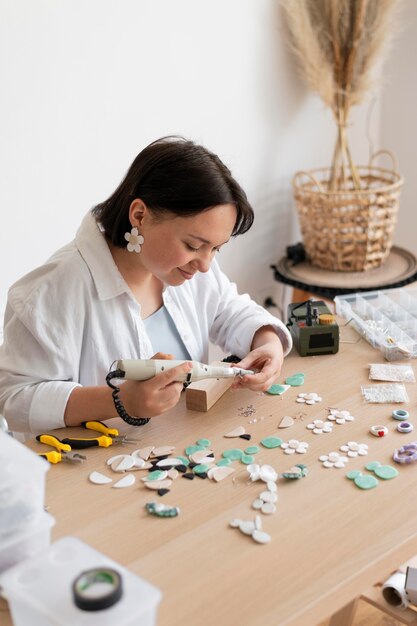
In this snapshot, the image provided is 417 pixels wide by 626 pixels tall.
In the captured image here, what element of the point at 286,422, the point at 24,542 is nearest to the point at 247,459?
the point at 286,422

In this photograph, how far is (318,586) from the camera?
2.84 feet

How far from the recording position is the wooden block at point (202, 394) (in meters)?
1.26

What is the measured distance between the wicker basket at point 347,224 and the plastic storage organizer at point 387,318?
2.72ft

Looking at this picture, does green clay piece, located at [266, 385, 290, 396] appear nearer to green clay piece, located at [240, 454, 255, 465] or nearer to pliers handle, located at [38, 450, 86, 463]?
green clay piece, located at [240, 454, 255, 465]

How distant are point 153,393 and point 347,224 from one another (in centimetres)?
149

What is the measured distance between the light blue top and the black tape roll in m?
0.82

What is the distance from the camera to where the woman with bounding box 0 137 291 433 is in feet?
4.04

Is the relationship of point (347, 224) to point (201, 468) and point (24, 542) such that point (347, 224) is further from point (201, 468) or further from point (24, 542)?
point (24, 542)

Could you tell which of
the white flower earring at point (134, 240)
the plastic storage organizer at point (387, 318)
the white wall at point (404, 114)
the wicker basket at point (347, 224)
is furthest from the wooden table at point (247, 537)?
the white wall at point (404, 114)

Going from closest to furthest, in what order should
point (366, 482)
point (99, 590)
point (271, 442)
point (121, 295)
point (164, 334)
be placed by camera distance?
point (99, 590) → point (366, 482) → point (271, 442) → point (121, 295) → point (164, 334)

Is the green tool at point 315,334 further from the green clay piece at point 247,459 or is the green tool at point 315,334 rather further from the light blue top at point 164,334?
→ the green clay piece at point 247,459

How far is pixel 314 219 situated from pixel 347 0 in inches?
28.9

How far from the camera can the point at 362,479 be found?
41.9 inches

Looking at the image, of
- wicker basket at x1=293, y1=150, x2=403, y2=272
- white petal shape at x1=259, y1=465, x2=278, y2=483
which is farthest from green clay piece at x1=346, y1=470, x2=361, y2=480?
wicker basket at x1=293, y1=150, x2=403, y2=272
